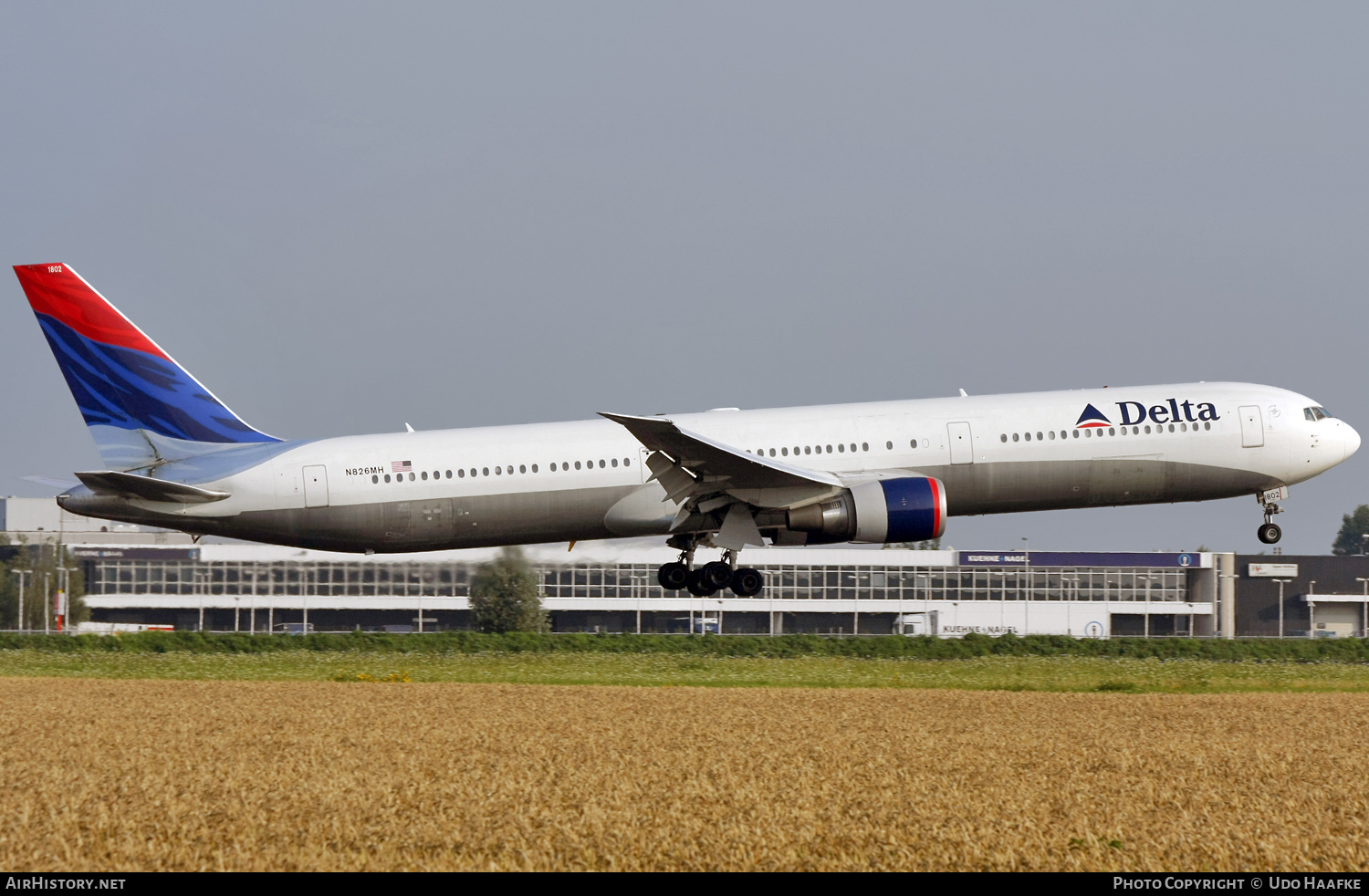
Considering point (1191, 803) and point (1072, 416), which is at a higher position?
point (1072, 416)

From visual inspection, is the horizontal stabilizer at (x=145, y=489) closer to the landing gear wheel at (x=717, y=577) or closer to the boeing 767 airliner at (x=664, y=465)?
the boeing 767 airliner at (x=664, y=465)

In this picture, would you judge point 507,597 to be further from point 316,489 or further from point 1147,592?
point 1147,592

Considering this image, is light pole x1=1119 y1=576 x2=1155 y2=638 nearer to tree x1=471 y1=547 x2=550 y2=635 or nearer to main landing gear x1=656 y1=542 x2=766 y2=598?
tree x1=471 y1=547 x2=550 y2=635

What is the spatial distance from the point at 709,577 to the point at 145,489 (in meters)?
12.2

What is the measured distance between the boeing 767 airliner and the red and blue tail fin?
0.04m

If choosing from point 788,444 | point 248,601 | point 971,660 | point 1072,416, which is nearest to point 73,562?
point 248,601

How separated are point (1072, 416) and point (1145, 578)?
6696 cm

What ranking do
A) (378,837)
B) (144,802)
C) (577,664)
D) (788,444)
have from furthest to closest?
(577,664) → (788,444) → (144,802) → (378,837)

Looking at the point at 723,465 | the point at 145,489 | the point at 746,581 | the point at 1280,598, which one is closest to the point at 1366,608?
the point at 1280,598

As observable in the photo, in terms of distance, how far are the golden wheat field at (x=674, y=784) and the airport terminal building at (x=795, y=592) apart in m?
13.4

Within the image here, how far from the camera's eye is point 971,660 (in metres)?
55.0

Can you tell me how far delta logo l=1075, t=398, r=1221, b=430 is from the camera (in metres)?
33.2

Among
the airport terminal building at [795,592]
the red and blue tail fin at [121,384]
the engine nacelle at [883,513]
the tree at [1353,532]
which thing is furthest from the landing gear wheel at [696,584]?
the tree at [1353,532]
